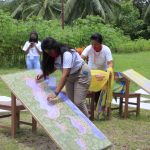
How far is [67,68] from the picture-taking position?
20.5 ft

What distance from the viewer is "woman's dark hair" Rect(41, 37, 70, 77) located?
20.4 ft

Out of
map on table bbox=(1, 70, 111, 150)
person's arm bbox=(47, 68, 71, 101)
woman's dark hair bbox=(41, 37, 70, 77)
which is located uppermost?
woman's dark hair bbox=(41, 37, 70, 77)

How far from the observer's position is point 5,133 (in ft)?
23.4

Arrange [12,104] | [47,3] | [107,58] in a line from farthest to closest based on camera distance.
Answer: [47,3], [107,58], [12,104]

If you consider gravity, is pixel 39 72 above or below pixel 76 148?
above

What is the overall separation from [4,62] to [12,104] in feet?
40.5

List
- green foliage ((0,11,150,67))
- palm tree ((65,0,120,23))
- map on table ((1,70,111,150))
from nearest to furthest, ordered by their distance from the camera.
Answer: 1. map on table ((1,70,111,150))
2. green foliage ((0,11,150,67))
3. palm tree ((65,0,120,23))

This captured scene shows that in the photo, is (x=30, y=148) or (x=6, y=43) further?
(x=6, y=43)

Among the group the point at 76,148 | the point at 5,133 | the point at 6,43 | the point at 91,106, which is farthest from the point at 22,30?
the point at 76,148

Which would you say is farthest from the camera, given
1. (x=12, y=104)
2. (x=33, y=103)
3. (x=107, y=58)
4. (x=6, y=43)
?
(x=6, y=43)

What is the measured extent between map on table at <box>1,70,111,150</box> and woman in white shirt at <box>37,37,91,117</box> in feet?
0.49

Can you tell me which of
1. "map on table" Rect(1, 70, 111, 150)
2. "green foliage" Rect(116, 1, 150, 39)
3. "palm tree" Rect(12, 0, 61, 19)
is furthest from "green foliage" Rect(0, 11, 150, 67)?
"green foliage" Rect(116, 1, 150, 39)

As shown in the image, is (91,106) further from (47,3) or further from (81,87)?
(47,3)

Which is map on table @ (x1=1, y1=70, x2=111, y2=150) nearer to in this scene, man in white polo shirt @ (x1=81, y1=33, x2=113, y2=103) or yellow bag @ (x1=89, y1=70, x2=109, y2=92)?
yellow bag @ (x1=89, y1=70, x2=109, y2=92)
